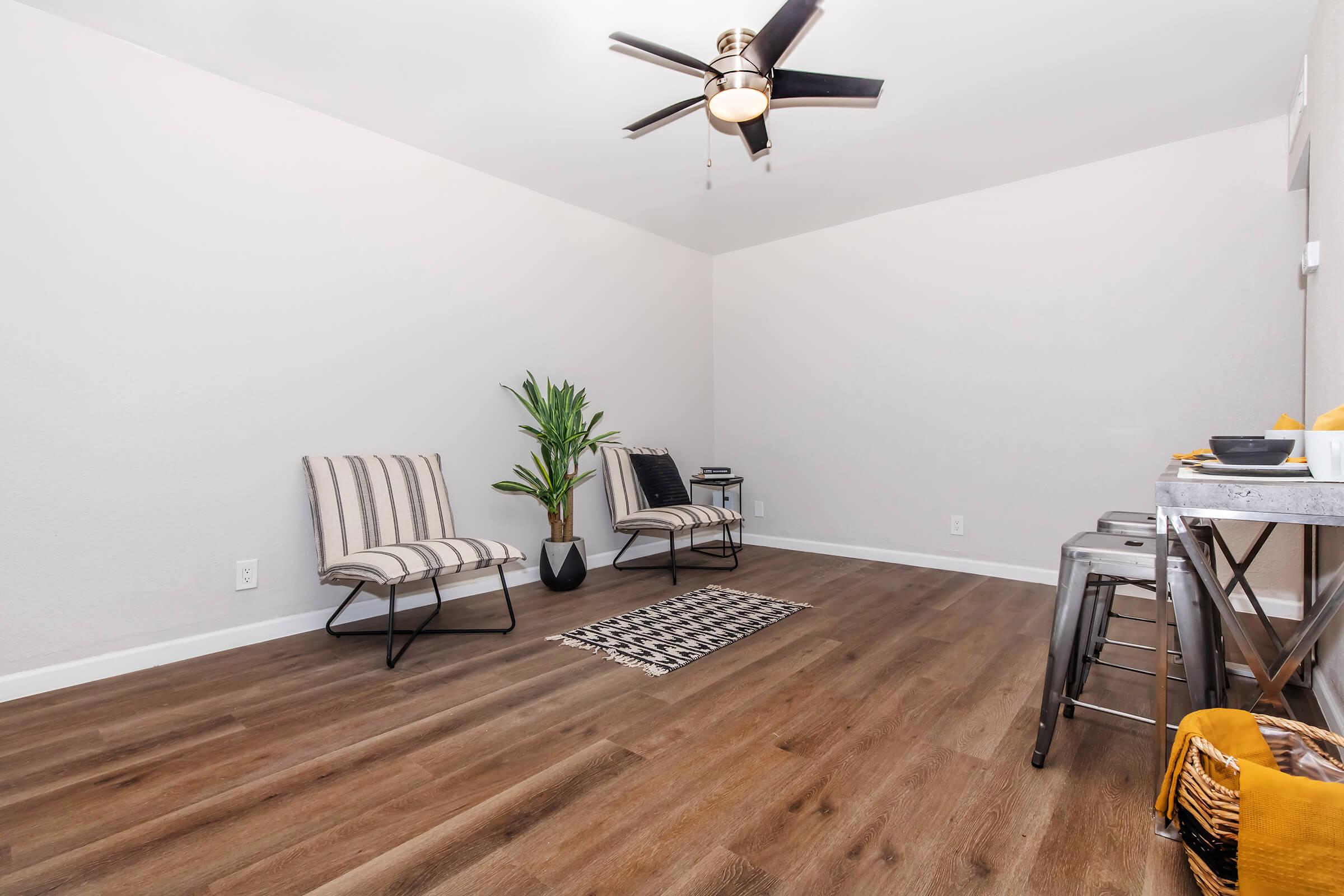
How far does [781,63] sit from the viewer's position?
274 cm

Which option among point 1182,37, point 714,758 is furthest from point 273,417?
point 1182,37

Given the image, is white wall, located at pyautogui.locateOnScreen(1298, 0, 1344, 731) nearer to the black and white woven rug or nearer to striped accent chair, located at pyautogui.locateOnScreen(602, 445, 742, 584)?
the black and white woven rug

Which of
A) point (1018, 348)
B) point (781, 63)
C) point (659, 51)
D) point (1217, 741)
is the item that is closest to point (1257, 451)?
point (1217, 741)

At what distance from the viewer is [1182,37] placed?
2537 mm

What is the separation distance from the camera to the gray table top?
114cm

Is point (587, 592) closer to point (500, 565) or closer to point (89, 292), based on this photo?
point (500, 565)

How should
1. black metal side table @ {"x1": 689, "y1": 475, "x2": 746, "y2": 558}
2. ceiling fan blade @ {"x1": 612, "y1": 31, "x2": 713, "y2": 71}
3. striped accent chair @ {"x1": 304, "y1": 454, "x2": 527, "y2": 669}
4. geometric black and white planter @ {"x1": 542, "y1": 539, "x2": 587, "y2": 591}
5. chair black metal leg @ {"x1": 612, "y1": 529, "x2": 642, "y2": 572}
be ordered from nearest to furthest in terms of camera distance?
ceiling fan blade @ {"x1": 612, "y1": 31, "x2": 713, "y2": 71} → striped accent chair @ {"x1": 304, "y1": 454, "x2": 527, "y2": 669} → geometric black and white planter @ {"x1": 542, "y1": 539, "x2": 587, "y2": 591} → chair black metal leg @ {"x1": 612, "y1": 529, "x2": 642, "y2": 572} → black metal side table @ {"x1": 689, "y1": 475, "x2": 746, "y2": 558}

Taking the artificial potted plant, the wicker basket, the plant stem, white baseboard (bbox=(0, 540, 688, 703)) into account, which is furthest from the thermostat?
white baseboard (bbox=(0, 540, 688, 703))

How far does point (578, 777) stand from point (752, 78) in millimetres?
2425

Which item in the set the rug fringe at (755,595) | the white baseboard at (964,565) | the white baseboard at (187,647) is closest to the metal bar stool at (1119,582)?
the rug fringe at (755,595)

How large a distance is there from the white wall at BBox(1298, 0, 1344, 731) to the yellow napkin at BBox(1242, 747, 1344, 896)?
42.2 inches

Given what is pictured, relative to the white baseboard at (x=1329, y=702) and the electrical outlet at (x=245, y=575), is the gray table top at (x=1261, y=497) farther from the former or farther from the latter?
the electrical outlet at (x=245, y=575)

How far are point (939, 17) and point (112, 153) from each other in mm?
3353

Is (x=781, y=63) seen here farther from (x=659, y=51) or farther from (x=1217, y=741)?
(x=1217, y=741)
